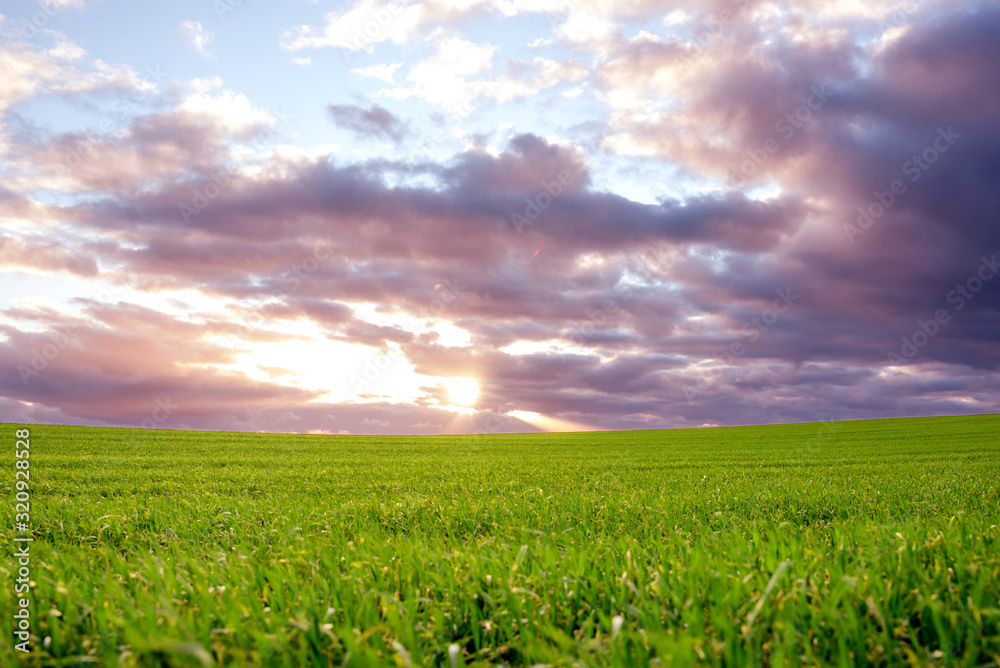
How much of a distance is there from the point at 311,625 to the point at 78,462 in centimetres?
2519

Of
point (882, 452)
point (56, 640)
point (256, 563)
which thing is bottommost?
point (882, 452)

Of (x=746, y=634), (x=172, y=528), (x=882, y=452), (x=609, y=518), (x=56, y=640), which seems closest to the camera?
(x=746, y=634)

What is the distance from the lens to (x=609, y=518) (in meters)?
9.59

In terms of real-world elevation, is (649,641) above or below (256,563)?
above

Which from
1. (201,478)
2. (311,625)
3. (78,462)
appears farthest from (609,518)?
(78,462)

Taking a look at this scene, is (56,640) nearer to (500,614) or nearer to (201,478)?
(500,614)

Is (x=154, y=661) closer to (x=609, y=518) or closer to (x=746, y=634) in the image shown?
(x=746, y=634)

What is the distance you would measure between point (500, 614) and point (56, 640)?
247cm

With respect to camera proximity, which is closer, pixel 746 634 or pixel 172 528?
pixel 746 634

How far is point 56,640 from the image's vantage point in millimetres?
3023

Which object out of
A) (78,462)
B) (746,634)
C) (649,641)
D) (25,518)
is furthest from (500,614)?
(78,462)

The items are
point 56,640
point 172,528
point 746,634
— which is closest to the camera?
point 746,634

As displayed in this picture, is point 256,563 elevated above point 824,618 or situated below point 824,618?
below

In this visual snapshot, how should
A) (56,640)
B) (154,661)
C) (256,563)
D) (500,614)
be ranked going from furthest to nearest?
(256,563) → (500,614) → (56,640) → (154,661)
